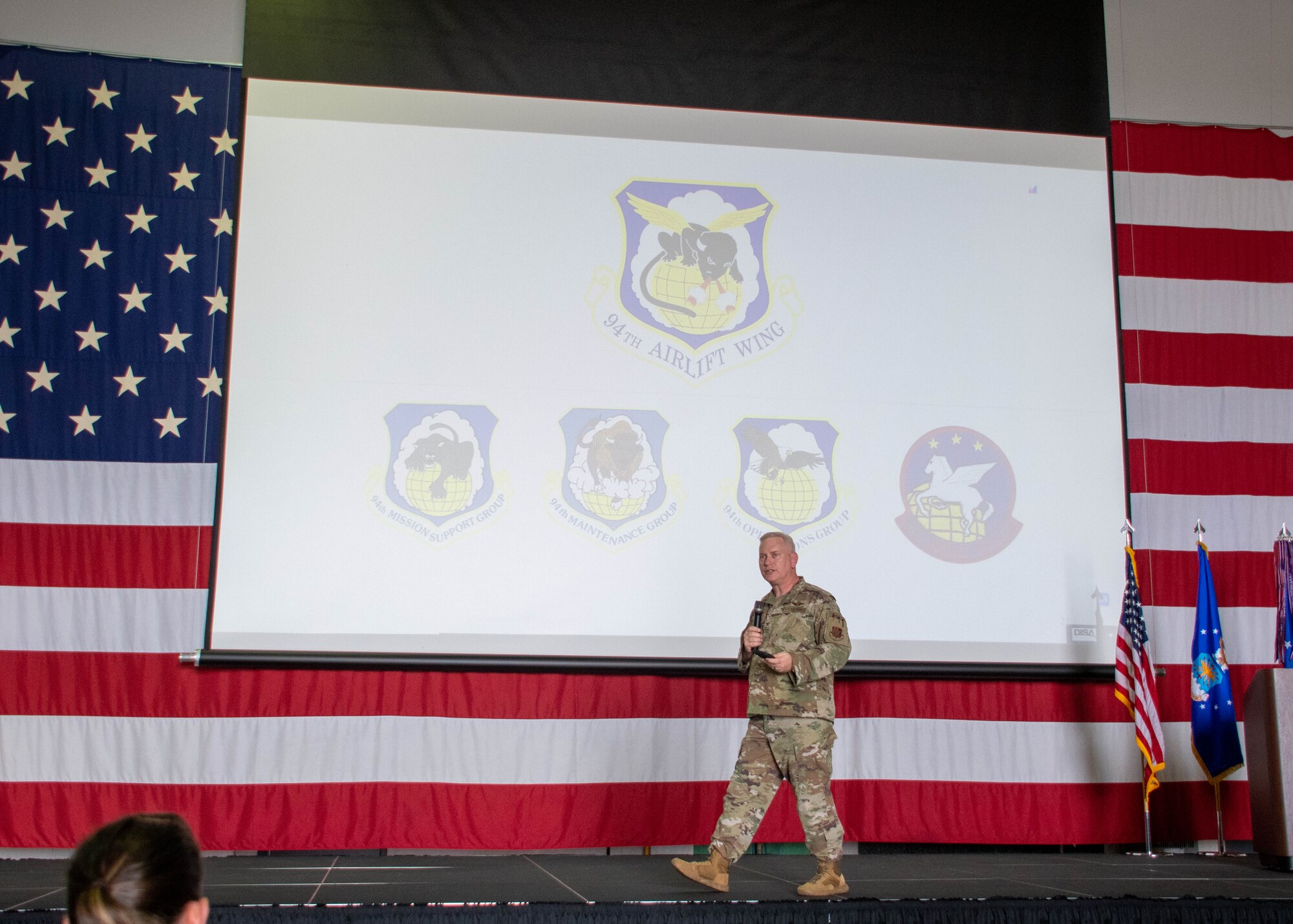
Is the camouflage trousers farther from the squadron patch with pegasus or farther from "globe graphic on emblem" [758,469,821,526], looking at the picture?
the squadron patch with pegasus

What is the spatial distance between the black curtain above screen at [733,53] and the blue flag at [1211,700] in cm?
262

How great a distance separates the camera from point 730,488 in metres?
5.34

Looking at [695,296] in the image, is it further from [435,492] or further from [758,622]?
[758,622]

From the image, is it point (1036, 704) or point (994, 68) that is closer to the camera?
point (1036, 704)

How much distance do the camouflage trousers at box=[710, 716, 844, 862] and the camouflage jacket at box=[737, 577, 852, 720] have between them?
51 mm

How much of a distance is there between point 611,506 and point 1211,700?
3.08m

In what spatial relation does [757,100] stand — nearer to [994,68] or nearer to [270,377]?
[994,68]

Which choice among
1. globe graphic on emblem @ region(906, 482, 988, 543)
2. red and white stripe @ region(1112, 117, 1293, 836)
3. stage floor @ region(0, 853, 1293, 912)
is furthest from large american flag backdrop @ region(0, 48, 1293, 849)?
globe graphic on emblem @ region(906, 482, 988, 543)

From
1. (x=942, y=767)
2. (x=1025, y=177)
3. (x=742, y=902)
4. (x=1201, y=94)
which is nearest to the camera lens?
(x=742, y=902)

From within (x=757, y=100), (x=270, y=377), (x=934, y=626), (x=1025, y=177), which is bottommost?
(x=934, y=626)

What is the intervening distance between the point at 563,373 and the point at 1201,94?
13.5 feet

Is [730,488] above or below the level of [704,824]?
above

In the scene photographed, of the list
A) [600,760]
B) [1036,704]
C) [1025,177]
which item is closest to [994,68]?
[1025,177]

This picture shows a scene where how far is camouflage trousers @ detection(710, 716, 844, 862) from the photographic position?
379cm
